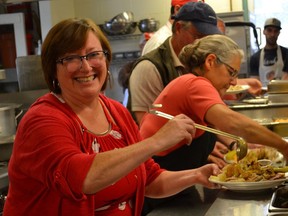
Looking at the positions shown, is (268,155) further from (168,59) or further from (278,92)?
(278,92)

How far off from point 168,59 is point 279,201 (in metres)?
1.21

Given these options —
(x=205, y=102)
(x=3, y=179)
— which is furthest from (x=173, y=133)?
(x=3, y=179)

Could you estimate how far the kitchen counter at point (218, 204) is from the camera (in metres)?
1.62

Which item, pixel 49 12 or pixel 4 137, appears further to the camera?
pixel 49 12

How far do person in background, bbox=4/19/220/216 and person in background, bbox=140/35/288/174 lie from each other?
0.35m

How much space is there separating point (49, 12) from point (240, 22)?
7.02 feet

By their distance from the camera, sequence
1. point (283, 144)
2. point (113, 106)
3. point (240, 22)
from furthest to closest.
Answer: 1. point (240, 22)
2. point (283, 144)
3. point (113, 106)

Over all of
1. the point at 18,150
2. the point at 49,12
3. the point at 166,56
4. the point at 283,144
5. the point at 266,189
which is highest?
the point at 49,12

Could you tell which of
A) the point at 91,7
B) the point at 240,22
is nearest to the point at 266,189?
the point at 240,22

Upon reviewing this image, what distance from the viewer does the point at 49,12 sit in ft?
20.0

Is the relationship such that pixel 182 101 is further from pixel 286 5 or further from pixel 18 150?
pixel 286 5

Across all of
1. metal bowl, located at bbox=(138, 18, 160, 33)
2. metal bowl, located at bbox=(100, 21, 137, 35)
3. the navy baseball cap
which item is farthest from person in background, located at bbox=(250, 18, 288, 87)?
the navy baseball cap

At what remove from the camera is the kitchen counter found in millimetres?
1619

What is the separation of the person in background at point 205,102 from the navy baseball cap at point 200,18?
449mm
